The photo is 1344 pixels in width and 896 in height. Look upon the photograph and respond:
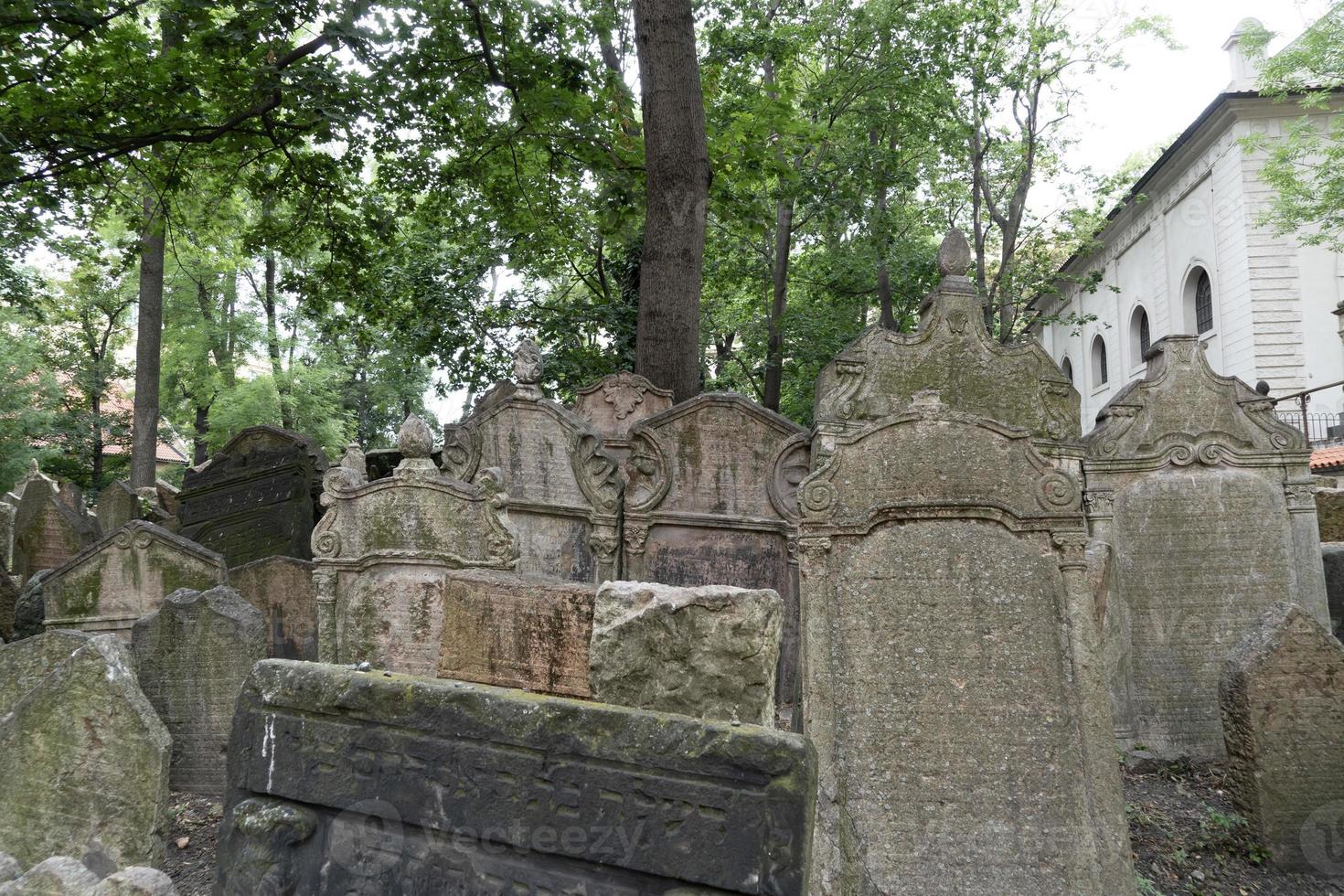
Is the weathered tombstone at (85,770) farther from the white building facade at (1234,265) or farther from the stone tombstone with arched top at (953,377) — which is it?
the white building facade at (1234,265)

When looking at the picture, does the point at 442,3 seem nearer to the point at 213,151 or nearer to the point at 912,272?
the point at 213,151

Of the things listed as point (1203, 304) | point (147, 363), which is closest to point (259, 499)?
point (147, 363)

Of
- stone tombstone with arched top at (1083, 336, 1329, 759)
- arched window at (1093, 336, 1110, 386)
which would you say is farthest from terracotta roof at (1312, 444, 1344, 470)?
arched window at (1093, 336, 1110, 386)

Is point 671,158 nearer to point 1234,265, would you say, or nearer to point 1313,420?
point 1313,420

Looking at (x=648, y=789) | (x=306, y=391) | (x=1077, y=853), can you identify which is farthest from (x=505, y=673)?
(x=306, y=391)

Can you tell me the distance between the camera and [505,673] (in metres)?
3.79

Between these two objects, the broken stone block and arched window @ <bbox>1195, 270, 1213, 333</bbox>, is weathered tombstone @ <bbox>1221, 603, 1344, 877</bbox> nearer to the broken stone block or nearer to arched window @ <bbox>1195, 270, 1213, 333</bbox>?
the broken stone block

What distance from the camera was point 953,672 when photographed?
12.0 ft

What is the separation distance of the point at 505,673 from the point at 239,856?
1.33 m

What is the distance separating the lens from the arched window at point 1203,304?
22672 mm

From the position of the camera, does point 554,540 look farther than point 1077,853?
Yes

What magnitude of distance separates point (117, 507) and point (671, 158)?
9.24 metres

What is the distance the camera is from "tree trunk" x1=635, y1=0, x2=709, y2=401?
328 inches

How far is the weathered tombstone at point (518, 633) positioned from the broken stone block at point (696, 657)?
688 mm
